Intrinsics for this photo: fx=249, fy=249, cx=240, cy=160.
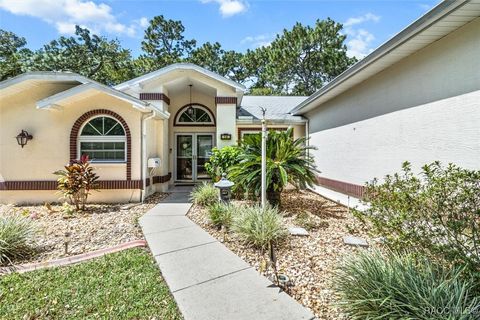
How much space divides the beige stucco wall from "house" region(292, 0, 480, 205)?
7.20 metres

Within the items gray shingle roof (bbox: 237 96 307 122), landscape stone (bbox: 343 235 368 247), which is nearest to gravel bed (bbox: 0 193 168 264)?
landscape stone (bbox: 343 235 368 247)

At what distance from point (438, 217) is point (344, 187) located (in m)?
5.56

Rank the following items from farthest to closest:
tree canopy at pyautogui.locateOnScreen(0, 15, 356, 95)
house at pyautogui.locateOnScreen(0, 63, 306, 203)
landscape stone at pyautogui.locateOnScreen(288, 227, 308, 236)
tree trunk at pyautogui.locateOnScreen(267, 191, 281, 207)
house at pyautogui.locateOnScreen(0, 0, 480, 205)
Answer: tree canopy at pyautogui.locateOnScreen(0, 15, 356, 95) < house at pyautogui.locateOnScreen(0, 63, 306, 203) < tree trunk at pyautogui.locateOnScreen(267, 191, 281, 207) < landscape stone at pyautogui.locateOnScreen(288, 227, 308, 236) < house at pyautogui.locateOnScreen(0, 0, 480, 205)

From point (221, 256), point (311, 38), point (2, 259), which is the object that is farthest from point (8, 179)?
point (311, 38)

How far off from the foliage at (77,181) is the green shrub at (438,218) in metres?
7.77

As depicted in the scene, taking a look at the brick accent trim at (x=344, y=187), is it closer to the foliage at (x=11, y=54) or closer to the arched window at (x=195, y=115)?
the arched window at (x=195, y=115)

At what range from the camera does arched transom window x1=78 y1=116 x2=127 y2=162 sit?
28.3ft

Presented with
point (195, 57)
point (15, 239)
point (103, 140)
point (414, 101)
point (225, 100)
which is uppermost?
point (195, 57)

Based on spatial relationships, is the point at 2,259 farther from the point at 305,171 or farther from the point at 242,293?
the point at 305,171

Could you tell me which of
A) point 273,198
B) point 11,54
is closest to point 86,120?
point 273,198

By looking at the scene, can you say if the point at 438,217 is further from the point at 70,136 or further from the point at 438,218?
the point at 70,136

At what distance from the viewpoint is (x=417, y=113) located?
5.35 metres

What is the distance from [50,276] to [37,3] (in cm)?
1406

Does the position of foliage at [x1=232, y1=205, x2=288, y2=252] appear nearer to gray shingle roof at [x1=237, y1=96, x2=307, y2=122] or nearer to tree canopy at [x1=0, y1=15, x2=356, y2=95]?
gray shingle roof at [x1=237, y1=96, x2=307, y2=122]
